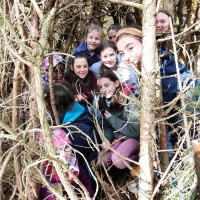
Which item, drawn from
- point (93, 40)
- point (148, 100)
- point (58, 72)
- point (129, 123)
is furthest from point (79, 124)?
point (93, 40)

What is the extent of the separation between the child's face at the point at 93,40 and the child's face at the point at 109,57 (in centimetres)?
36

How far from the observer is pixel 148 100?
5.01 ft

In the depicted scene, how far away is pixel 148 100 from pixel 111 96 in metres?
0.89

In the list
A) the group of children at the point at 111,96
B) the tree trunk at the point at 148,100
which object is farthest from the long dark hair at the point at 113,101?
the tree trunk at the point at 148,100

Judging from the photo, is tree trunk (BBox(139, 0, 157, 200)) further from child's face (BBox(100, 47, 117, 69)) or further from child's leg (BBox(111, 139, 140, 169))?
child's face (BBox(100, 47, 117, 69))

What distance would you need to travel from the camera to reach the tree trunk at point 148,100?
1.52 m

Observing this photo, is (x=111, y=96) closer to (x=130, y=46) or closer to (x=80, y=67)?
(x=130, y=46)

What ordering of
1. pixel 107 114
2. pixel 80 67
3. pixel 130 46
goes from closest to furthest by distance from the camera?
pixel 130 46
pixel 107 114
pixel 80 67

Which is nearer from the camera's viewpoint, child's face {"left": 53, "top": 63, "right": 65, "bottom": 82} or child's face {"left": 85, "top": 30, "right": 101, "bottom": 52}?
child's face {"left": 53, "top": 63, "right": 65, "bottom": 82}

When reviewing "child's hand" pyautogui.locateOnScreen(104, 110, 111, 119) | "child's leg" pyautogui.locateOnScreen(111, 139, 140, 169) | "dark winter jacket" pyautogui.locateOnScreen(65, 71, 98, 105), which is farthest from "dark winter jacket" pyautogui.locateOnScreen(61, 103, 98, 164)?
"dark winter jacket" pyautogui.locateOnScreen(65, 71, 98, 105)

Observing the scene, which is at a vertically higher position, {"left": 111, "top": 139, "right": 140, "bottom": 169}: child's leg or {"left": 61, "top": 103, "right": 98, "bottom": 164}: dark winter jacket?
{"left": 61, "top": 103, "right": 98, "bottom": 164}: dark winter jacket

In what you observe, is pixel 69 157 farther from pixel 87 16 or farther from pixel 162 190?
pixel 87 16

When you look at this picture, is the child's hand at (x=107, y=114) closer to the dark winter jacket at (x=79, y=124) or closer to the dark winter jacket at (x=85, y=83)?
the dark winter jacket at (x=79, y=124)

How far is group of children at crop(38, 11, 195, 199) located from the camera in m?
2.01
